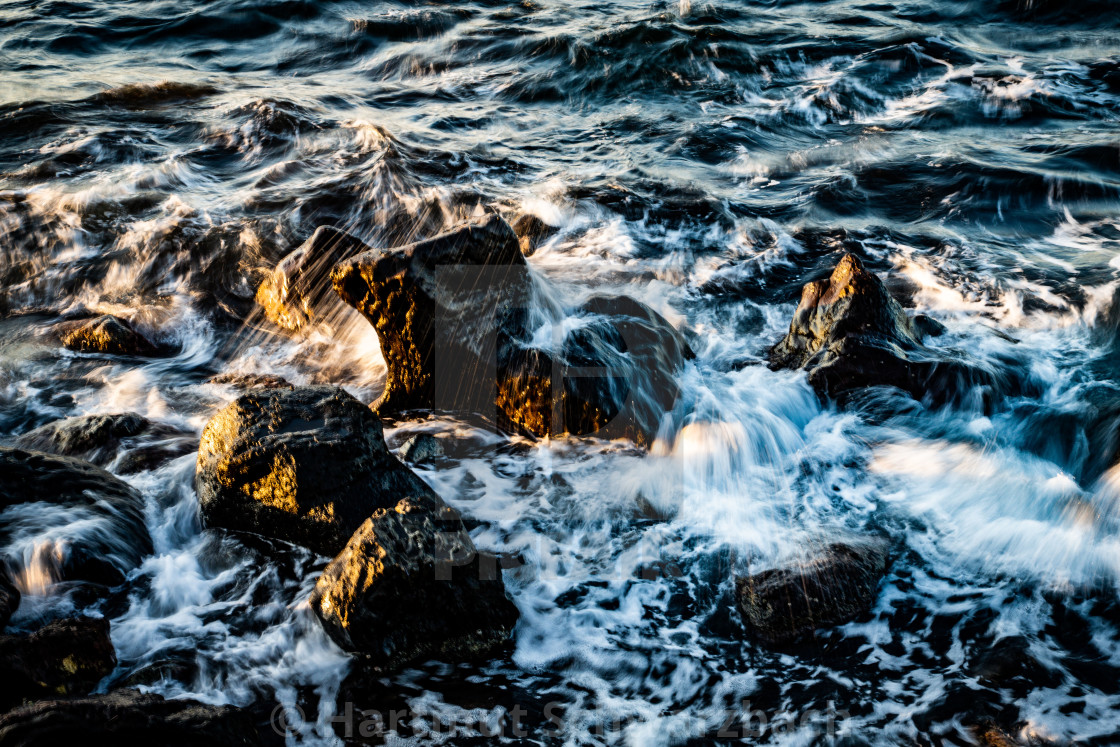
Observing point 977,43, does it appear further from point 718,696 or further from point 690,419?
point 718,696

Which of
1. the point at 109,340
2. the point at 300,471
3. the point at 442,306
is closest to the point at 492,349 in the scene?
the point at 442,306

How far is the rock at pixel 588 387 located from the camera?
14.3ft

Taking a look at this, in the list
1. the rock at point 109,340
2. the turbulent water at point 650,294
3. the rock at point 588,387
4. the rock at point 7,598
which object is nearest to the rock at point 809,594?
the turbulent water at point 650,294

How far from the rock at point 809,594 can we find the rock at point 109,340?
416 cm

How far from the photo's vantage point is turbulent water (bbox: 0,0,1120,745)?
123 inches

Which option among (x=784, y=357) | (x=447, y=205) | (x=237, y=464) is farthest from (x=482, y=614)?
(x=447, y=205)

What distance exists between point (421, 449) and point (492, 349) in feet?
2.18

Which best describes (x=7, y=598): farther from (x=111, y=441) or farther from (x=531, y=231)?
(x=531, y=231)

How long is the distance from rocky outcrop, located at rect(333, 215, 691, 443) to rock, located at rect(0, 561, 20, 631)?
6.31ft

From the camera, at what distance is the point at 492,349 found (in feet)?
14.8

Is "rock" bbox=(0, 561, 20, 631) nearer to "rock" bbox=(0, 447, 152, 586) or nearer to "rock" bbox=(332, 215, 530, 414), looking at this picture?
"rock" bbox=(0, 447, 152, 586)

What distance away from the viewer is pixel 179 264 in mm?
6316

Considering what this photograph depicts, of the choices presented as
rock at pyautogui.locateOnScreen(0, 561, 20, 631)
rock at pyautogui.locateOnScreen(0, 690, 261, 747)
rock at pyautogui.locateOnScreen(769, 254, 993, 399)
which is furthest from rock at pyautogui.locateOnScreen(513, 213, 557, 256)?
rock at pyautogui.locateOnScreen(0, 690, 261, 747)

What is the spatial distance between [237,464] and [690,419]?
7.47 feet
